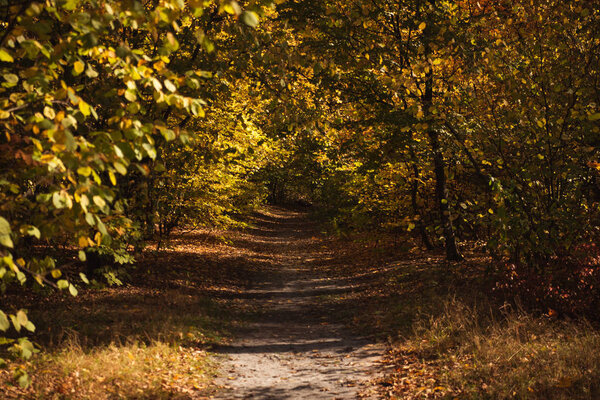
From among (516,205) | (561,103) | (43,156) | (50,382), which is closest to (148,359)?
(50,382)

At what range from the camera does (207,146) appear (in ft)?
26.1

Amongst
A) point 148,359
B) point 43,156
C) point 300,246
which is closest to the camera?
point 43,156

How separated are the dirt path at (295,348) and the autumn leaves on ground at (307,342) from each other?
31mm

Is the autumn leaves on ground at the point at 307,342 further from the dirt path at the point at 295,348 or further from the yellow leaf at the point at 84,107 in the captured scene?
the yellow leaf at the point at 84,107

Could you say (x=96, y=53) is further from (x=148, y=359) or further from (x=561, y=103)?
(x=561, y=103)

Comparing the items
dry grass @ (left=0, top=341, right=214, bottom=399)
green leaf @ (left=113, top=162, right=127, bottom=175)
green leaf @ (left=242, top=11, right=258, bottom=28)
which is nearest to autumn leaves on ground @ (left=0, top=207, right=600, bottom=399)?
dry grass @ (left=0, top=341, right=214, bottom=399)

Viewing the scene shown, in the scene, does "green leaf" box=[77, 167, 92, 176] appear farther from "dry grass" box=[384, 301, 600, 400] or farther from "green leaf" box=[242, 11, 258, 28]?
"dry grass" box=[384, 301, 600, 400]

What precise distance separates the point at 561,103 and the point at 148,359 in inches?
302

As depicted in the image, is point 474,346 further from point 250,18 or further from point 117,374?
point 250,18

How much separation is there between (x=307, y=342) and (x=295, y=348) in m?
0.43

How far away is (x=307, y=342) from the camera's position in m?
8.80

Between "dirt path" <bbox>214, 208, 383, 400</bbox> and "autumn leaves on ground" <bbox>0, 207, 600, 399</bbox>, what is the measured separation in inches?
1.2

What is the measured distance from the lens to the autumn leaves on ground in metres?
5.82

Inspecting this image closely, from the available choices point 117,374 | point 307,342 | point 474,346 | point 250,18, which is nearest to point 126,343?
point 117,374
